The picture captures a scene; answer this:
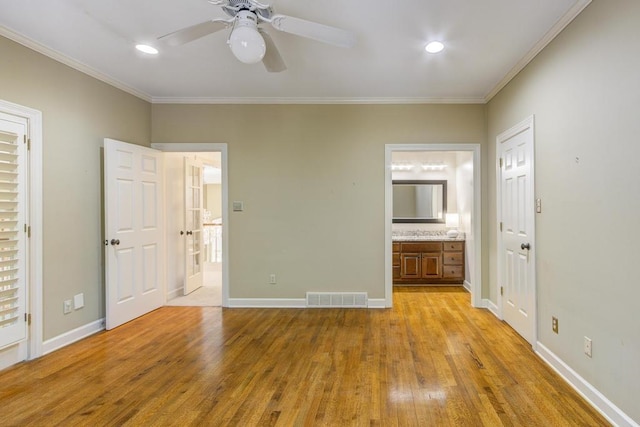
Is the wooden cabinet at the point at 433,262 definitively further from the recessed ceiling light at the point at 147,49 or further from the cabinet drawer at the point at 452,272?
the recessed ceiling light at the point at 147,49

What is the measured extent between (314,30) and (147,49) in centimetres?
177

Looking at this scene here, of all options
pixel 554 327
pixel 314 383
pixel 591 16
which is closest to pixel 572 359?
pixel 554 327

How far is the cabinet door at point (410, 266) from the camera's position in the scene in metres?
5.21

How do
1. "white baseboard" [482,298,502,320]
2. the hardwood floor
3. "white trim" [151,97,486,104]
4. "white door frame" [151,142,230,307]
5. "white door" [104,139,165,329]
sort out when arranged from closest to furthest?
the hardwood floor, "white door" [104,139,165,329], "white baseboard" [482,298,502,320], "white trim" [151,97,486,104], "white door frame" [151,142,230,307]

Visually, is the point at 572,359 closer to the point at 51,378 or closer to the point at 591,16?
the point at 591,16

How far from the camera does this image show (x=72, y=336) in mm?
3074

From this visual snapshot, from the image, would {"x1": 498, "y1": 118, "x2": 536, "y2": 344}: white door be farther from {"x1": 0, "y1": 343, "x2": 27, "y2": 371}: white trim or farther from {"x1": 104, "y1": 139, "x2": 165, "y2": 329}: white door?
{"x1": 0, "y1": 343, "x2": 27, "y2": 371}: white trim

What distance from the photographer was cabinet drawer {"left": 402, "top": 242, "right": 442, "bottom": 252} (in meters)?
5.20

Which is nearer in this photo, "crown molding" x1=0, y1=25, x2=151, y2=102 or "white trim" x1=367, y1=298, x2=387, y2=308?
"crown molding" x1=0, y1=25, x2=151, y2=102

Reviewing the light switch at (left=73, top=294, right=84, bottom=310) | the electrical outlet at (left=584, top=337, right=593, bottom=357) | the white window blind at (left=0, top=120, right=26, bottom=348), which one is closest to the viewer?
the electrical outlet at (left=584, top=337, right=593, bottom=357)

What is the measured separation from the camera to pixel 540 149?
2.74 meters

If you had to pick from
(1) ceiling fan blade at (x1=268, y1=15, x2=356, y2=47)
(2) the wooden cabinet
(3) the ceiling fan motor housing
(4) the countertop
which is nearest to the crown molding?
(3) the ceiling fan motor housing

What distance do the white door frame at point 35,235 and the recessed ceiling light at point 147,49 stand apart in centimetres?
103

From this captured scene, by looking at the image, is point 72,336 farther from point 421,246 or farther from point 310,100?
point 421,246
